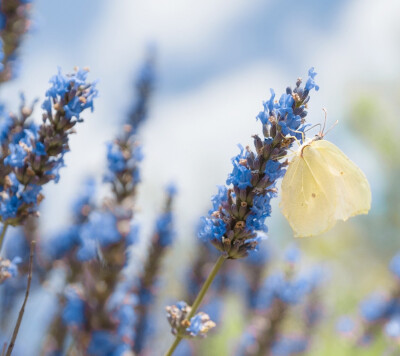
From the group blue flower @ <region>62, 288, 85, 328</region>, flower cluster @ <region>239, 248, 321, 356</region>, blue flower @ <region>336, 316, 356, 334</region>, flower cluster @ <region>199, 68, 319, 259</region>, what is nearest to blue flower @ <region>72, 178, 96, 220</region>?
flower cluster @ <region>239, 248, 321, 356</region>

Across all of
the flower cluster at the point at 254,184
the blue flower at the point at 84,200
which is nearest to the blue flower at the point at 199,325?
the flower cluster at the point at 254,184

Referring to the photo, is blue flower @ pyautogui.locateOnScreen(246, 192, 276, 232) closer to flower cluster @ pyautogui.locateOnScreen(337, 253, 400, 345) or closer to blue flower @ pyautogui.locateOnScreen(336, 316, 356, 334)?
flower cluster @ pyautogui.locateOnScreen(337, 253, 400, 345)

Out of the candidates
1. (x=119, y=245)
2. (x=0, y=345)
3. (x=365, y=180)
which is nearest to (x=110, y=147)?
(x=119, y=245)

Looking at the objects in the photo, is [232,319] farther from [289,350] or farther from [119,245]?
[119,245]

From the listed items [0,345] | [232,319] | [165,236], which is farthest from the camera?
[232,319]

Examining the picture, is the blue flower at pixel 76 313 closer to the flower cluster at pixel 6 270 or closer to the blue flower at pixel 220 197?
the flower cluster at pixel 6 270
